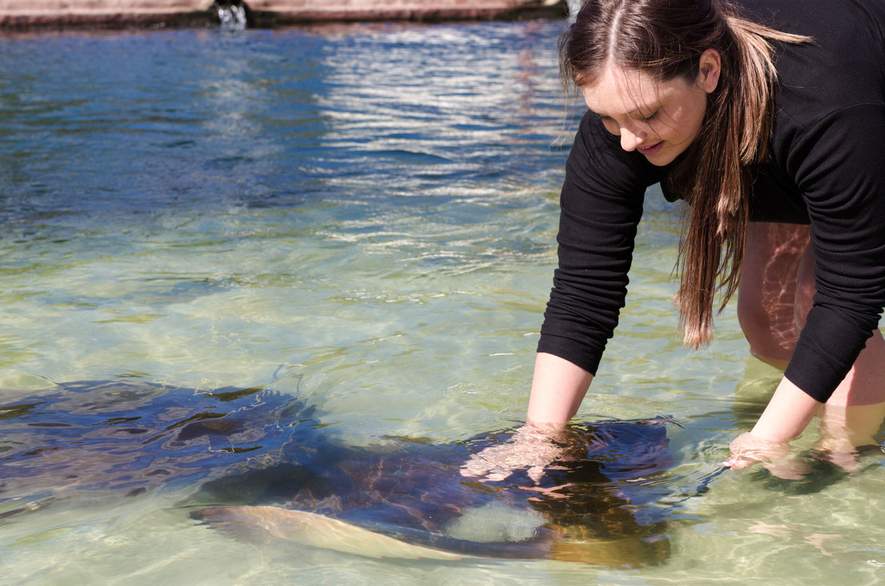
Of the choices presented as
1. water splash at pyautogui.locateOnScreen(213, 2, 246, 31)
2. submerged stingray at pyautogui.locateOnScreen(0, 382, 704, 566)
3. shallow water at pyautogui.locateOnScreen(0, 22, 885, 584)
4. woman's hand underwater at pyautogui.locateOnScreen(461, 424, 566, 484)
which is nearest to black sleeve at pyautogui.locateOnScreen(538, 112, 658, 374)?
woman's hand underwater at pyautogui.locateOnScreen(461, 424, 566, 484)

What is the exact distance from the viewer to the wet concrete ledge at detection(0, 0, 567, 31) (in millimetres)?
16812

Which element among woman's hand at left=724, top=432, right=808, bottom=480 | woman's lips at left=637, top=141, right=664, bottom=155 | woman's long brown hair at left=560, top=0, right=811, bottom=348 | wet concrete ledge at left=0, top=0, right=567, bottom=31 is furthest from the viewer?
wet concrete ledge at left=0, top=0, right=567, bottom=31

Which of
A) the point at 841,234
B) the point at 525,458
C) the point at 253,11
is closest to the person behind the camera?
the point at 841,234

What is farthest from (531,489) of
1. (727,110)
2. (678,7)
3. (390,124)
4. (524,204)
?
(390,124)

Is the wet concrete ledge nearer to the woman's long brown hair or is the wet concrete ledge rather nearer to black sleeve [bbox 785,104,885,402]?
the woman's long brown hair

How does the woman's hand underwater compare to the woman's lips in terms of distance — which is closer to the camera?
the woman's lips

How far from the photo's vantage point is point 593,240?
8.70 feet

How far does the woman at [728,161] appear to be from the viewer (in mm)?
2221

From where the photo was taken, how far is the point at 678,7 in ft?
7.16

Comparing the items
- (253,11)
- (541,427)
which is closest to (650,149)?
(541,427)

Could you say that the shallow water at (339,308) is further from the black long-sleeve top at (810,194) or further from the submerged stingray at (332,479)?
the black long-sleeve top at (810,194)

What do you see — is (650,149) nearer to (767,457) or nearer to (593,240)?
(593,240)

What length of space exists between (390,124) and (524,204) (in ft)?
10.6

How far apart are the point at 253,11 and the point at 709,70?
1643 cm
